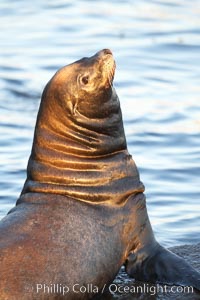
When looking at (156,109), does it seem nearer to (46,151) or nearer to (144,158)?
(144,158)

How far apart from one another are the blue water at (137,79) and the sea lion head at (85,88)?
80.0 inches

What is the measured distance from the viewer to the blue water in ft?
41.6

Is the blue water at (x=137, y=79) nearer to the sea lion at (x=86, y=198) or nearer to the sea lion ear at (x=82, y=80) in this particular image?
the sea lion at (x=86, y=198)

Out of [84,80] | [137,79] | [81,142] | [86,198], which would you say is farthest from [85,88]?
[137,79]

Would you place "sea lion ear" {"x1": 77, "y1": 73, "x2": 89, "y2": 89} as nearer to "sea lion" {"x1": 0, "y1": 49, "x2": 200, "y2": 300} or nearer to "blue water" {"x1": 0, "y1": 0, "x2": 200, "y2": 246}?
"sea lion" {"x1": 0, "y1": 49, "x2": 200, "y2": 300}

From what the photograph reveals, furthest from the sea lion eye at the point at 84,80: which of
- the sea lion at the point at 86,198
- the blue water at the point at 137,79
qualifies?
the blue water at the point at 137,79

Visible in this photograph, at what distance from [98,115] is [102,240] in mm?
916

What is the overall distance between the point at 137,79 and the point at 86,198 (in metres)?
7.68

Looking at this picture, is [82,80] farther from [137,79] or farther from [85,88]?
[137,79]

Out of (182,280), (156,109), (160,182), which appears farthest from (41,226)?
(156,109)

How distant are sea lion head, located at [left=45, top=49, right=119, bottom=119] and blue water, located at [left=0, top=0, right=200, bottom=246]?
2.03 m

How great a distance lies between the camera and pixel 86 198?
930cm

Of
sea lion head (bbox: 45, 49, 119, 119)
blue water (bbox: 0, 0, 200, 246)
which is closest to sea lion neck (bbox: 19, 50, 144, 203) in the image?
sea lion head (bbox: 45, 49, 119, 119)

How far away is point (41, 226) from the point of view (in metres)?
8.95
